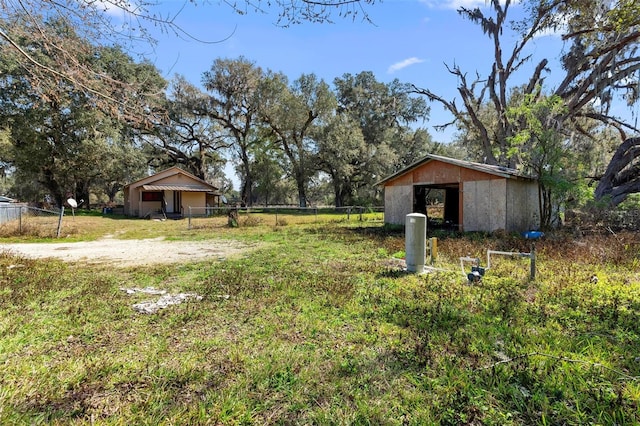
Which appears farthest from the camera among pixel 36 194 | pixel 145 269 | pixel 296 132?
pixel 36 194

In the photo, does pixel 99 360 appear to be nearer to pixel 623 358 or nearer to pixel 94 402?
pixel 94 402

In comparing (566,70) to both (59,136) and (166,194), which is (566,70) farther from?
(59,136)

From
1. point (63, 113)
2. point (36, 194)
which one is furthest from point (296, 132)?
point (36, 194)

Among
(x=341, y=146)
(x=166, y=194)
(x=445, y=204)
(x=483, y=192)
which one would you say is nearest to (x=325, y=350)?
(x=483, y=192)

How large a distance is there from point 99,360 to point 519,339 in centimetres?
405

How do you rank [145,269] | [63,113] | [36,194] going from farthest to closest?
[36,194] < [63,113] < [145,269]

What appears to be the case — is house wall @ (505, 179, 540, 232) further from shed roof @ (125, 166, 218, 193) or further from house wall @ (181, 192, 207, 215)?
house wall @ (181, 192, 207, 215)

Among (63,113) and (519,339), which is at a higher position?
(63,113)

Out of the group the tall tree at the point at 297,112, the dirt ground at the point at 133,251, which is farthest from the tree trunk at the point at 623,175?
the tall tree at the point at 297,112

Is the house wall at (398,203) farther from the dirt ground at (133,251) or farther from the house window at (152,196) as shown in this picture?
the house window at (152,196)

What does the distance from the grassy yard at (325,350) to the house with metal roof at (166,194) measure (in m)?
19.5

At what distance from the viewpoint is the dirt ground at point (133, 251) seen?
780cm

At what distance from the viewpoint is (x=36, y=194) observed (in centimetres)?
4050

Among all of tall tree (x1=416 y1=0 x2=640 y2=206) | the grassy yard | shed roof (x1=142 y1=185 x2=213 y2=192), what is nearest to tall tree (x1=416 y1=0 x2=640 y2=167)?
tall tree (x1=416 y1=0 x2=640 y2=206)
